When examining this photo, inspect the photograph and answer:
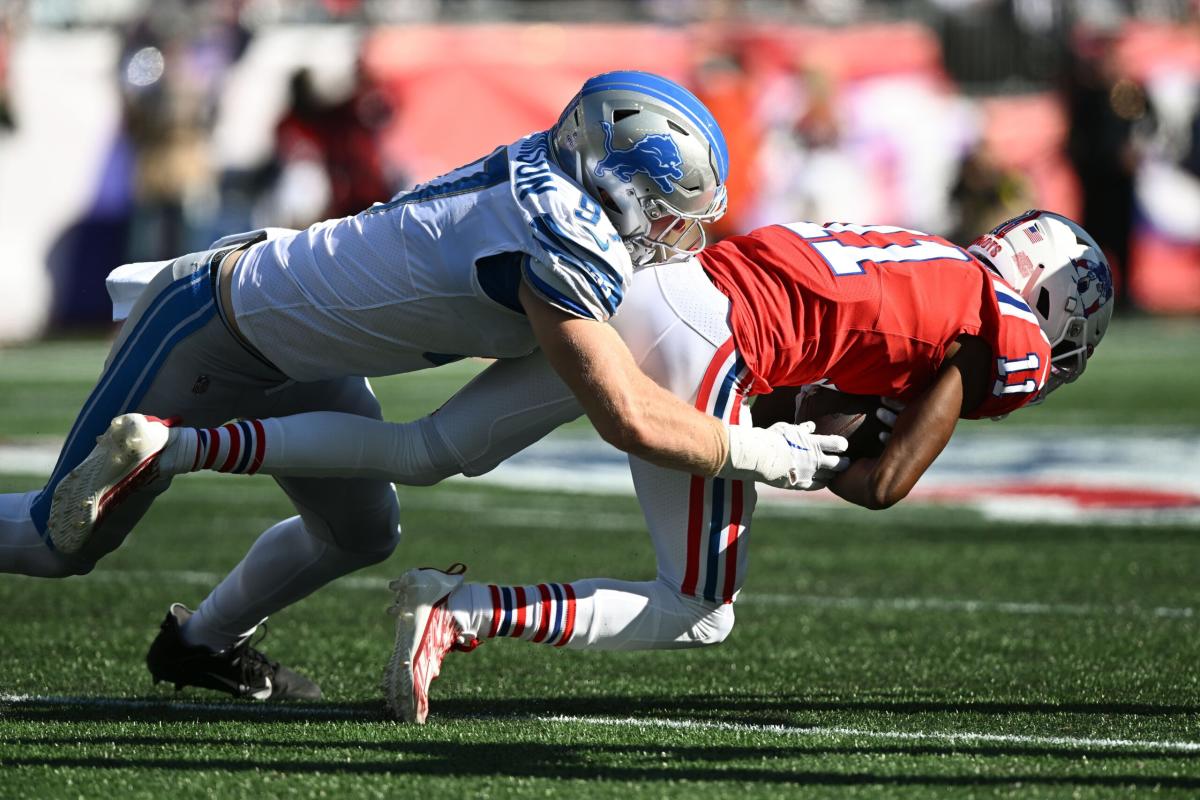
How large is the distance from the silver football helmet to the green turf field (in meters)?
1.00

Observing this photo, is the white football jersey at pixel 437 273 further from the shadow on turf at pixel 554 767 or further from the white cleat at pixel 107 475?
the shadow on turf at pixel 554 767

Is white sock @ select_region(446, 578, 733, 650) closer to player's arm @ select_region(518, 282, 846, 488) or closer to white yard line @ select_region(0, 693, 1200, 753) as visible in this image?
white yard line @ select_region(0, 693, 1200, 753)

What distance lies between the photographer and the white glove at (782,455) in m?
3.18

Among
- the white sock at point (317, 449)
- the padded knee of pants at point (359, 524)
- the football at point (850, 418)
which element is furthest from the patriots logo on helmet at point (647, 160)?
the padded knee of pants at point (359, 524)

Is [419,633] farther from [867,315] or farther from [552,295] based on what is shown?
[867,315]

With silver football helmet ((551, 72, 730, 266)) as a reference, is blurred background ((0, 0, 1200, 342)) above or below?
below

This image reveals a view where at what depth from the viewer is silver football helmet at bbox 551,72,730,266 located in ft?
10.5

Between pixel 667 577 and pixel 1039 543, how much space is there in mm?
3085

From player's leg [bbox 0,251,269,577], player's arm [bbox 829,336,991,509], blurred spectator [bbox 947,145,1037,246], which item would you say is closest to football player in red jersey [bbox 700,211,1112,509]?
player's arm [bbox 829,336,991,509]

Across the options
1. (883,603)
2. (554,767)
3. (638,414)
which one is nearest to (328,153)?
(883,603)

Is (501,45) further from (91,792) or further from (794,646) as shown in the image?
(91,792)

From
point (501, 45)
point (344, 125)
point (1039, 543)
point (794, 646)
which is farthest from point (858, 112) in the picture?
point (794, 646)

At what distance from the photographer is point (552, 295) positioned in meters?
3.04

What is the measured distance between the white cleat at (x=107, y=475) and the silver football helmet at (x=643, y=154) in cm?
94
